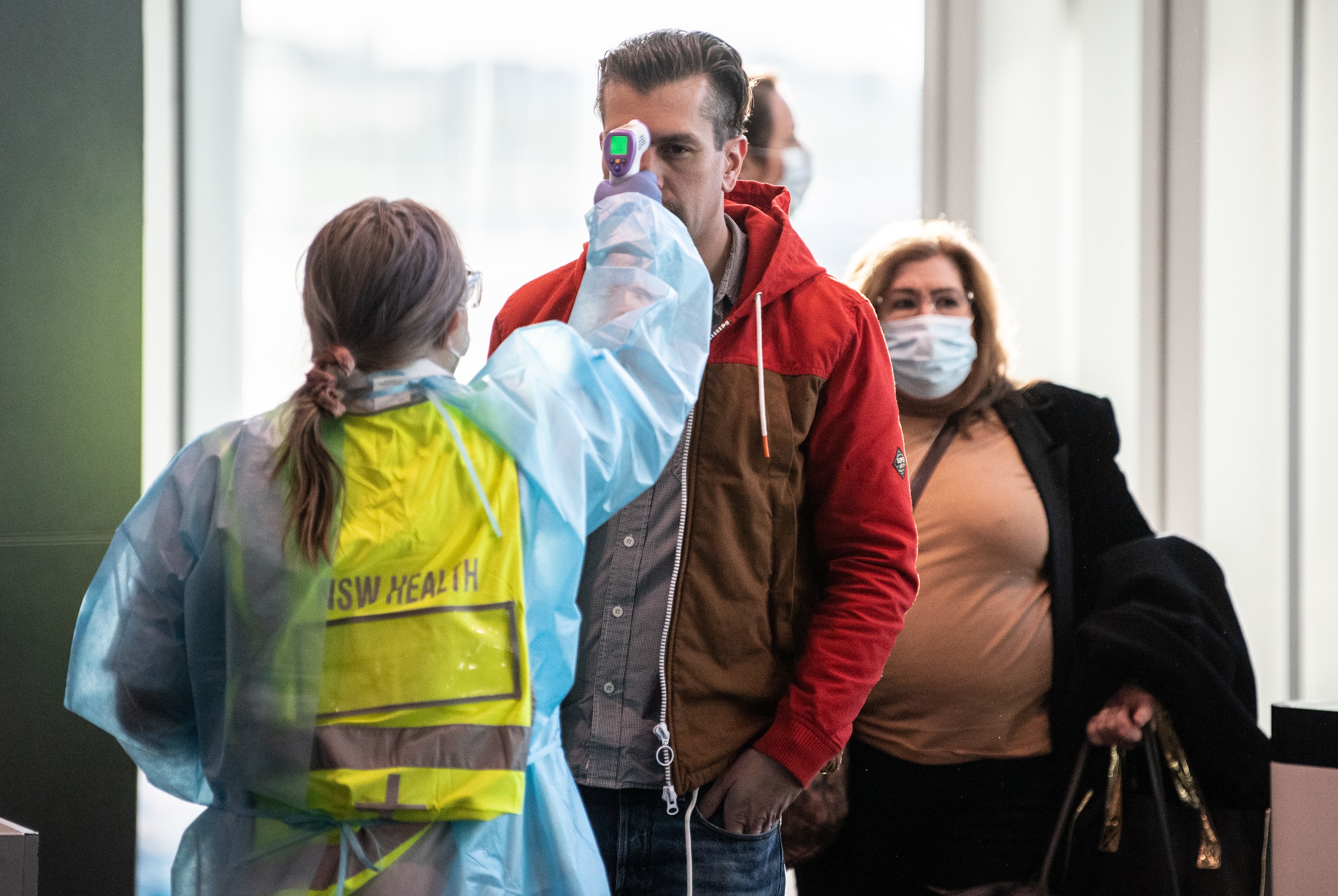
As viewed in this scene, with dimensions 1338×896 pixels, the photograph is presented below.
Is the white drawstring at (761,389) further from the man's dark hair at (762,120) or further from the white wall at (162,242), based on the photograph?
the white wall at (162,242)

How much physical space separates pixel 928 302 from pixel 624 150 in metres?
0.97

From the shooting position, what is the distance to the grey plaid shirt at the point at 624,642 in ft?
4.01

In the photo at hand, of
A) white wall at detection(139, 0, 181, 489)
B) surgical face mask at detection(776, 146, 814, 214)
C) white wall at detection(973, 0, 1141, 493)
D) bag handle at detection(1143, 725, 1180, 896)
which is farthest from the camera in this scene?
white wall at detection(973, 0, 1141, 493)

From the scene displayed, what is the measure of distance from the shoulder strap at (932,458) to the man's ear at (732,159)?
72 centimetres

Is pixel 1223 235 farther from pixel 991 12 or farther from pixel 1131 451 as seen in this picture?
pixel 991 12

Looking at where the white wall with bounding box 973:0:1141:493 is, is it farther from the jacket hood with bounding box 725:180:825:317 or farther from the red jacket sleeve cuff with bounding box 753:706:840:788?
the red jacket sleeve cuff with bounding box 753:706:840:788

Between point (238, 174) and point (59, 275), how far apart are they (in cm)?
96

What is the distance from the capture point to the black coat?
192 cm

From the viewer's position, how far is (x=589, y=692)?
4.06 feet

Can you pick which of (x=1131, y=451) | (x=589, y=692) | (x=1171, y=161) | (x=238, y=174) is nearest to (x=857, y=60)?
(x=1171, y=161)

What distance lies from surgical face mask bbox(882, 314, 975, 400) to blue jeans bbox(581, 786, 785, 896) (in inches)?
38.0

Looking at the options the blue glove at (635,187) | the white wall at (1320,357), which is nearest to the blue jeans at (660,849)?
the blue glove at (635,187)

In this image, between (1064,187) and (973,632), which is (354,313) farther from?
(1064,187)

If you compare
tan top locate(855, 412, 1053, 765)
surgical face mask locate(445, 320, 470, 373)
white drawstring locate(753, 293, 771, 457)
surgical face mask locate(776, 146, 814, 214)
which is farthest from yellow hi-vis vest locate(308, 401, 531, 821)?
surgical face mask locate(776, 146, 814, 214)
